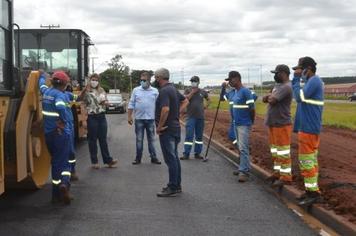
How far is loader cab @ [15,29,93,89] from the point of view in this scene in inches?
615

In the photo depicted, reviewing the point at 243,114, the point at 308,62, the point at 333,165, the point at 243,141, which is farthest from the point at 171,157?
the point at 333,165

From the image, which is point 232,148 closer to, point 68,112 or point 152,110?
point 152,110

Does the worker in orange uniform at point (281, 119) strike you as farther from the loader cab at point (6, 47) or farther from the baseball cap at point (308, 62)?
the loader cab at point (6, 47)

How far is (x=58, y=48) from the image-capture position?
52.3 feet

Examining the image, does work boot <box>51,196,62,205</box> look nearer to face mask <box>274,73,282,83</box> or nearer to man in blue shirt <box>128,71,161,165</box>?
face mask <box>274,73,282,83</box>

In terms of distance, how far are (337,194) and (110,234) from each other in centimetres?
344

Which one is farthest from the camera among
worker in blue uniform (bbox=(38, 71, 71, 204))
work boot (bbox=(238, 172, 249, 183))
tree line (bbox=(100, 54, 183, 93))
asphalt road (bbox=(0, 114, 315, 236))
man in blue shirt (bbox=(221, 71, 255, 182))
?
tree line (bbox=(100, 54, 183, 93))

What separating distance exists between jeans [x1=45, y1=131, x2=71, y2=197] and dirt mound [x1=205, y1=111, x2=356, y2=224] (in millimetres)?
3647

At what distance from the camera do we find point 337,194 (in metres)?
8.09

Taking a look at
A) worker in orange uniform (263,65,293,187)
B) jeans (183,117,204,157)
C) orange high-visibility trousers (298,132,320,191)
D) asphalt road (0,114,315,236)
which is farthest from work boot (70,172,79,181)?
orange high-visibility trousers (298,132,320,191)

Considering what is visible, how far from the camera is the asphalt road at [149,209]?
6773 millimetres

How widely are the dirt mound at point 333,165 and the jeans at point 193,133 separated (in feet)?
4.28

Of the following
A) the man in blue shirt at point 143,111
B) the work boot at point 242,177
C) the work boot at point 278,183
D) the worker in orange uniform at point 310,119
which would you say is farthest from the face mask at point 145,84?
the worker in orange uniform at point 310,119

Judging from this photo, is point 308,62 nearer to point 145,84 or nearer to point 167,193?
point 167,193
